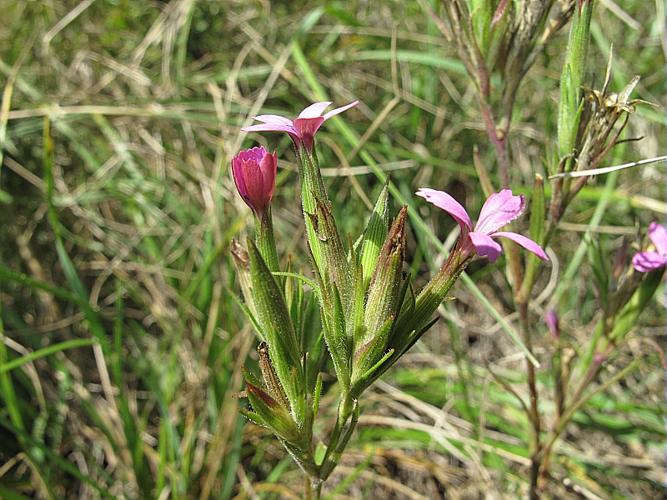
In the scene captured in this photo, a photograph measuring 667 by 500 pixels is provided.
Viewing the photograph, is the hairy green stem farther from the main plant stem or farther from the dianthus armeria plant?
the main plant stem

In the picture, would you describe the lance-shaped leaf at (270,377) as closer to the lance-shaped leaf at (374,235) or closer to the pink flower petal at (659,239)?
the lance-shaped leaf at (374,235)

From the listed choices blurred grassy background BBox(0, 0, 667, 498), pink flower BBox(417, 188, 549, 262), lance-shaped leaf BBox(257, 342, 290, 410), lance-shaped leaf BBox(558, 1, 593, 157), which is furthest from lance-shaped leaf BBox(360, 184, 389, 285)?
blurred grassy background BBox(0, 0, 667, 498)

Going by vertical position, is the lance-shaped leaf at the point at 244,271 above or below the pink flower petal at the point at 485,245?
below

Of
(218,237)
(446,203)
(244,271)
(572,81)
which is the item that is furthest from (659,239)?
(218,237)

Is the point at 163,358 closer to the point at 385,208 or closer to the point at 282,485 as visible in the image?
the point at 282,485

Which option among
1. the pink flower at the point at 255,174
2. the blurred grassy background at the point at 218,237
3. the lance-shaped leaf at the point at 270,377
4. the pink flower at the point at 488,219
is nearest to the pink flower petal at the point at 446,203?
the pink flower at the point at 488,219

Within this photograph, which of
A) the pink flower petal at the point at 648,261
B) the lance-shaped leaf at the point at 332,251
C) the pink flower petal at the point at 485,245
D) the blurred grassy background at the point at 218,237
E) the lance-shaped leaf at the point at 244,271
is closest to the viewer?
the pink flower petal at the point at 485,245

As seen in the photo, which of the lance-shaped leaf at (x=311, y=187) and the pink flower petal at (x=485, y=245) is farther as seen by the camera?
the lance-shaped leaf at (x=311, y=187)
